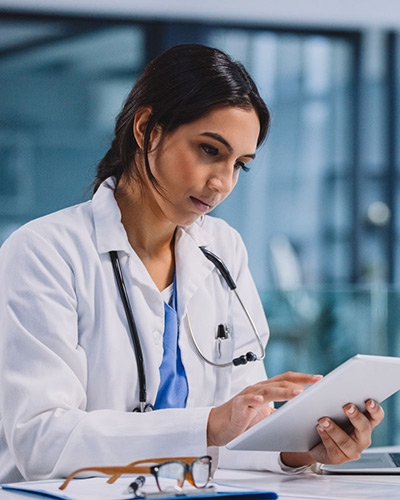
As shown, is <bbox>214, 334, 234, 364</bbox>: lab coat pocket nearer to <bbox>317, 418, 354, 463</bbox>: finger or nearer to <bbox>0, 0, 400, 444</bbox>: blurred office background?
<bbox>317, 418, 354, 463</bbox>: finger

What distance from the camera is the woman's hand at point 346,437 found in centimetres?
138

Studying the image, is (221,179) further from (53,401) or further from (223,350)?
(53,401)

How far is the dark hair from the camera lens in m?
1.63

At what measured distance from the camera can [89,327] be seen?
1.57m

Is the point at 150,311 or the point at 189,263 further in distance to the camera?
the point at 189,263

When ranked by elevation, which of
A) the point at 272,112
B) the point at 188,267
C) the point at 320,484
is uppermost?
the point at 272,112

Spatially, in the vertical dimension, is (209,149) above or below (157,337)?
above

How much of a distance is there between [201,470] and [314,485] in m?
0.29

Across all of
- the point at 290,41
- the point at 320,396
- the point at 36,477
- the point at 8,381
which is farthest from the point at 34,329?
the point at 290,41

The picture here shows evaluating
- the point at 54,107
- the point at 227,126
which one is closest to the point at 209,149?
the point at 227,126

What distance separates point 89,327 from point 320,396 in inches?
18.6

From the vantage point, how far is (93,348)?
1571 millimetres

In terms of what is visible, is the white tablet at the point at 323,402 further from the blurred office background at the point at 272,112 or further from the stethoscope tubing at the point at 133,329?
the blurred office background at the point at 272,112

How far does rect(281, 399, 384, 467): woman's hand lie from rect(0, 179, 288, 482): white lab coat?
9cm
